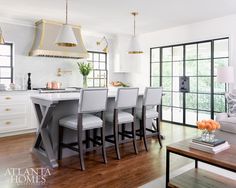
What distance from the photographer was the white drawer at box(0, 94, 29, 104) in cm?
450

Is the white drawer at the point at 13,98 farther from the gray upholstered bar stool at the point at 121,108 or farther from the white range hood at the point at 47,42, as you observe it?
the gray upholstered bar stool at the point at 121,108

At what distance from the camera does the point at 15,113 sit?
4.68m

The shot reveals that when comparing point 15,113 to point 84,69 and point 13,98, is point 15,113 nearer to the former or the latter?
point 13,98

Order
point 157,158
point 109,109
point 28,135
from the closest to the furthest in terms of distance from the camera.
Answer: point 157,158 → point 109,109 → point 28,135

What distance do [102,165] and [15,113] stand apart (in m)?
2.66

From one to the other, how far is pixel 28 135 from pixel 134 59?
386 cm

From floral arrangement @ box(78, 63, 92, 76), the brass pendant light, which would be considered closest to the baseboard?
floral arrangement @ box(78, 63, 92, 76)

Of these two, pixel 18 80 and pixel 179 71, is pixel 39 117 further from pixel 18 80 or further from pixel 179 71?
pixel 179 71

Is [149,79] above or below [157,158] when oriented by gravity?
above

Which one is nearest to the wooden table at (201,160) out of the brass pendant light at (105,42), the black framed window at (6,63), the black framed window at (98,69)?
the black framed window at (6,63)

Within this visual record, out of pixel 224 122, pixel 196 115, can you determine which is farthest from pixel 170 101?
pixel 224 122

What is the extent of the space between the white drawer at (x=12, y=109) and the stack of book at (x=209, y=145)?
384 centimetres

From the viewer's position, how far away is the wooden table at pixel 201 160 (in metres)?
1.92

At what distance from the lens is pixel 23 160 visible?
127 inches
